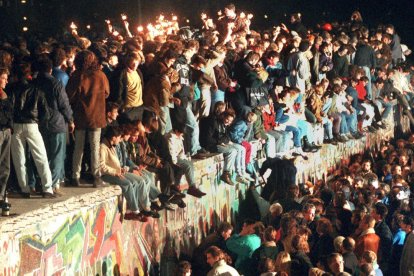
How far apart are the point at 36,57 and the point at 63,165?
1.65m

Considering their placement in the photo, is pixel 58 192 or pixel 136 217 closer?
pixel 58 192

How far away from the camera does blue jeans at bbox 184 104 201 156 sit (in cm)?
1997

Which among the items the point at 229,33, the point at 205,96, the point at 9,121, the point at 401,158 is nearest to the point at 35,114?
the point at 9,121

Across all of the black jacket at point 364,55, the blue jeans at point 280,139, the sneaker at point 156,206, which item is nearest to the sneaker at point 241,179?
the blue jeans at point 280,139

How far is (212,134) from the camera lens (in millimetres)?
21000

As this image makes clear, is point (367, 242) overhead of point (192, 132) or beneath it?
beneath

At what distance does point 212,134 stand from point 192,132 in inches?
37.2

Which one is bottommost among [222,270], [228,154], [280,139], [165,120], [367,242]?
[222,270]

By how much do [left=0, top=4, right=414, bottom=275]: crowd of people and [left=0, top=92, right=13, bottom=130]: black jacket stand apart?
0.01 meters

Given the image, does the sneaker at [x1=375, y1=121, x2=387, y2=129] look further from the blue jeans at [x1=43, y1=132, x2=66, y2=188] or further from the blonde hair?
the blue jeans at [x1=43, y1=132, x2=66, y2=188]

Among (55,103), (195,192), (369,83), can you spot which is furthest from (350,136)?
(55,103)

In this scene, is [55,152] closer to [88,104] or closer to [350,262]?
[88,104]

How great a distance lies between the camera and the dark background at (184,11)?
33.8 meters

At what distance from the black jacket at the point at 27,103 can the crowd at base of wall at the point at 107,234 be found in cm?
125
